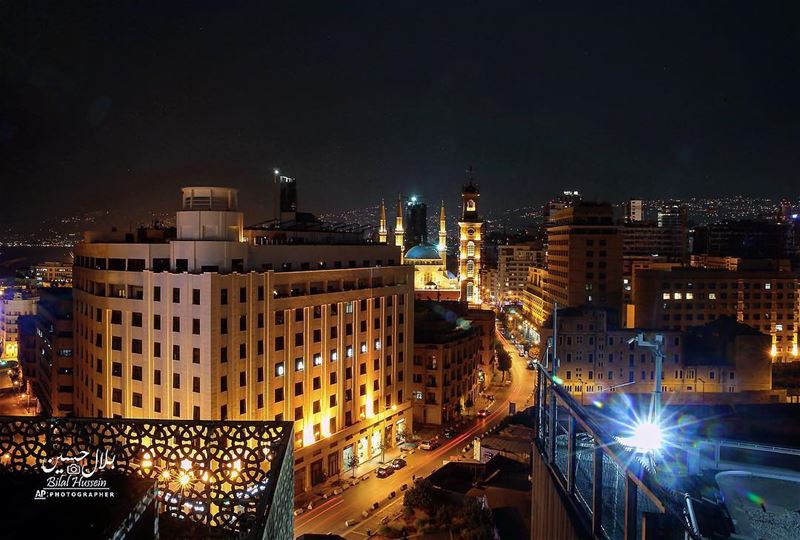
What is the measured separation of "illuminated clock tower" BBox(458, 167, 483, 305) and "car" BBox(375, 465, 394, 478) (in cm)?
4754

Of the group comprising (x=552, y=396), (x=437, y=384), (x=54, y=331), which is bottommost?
(x=437, y=384)

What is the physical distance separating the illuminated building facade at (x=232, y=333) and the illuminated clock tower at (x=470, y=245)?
45663mm

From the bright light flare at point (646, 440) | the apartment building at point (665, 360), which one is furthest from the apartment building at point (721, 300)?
the bright light flare at point (646, 440)

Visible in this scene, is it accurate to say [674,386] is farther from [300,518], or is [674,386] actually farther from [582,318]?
[300,518]

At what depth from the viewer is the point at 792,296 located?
51312mm

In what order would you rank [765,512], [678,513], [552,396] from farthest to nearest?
[552,396] → [765,512] → [678,513]

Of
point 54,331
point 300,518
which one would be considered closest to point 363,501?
point 300,518

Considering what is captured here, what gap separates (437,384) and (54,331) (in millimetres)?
20751

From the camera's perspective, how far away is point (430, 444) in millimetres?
32969

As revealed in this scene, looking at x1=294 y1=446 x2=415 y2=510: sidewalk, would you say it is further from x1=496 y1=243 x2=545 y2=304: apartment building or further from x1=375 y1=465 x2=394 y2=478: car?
x1=496 y1=243 x2=545 y2=304: apartment building

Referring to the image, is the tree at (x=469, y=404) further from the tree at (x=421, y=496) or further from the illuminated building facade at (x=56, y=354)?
the illuminated building facade at (x=56, y=354)

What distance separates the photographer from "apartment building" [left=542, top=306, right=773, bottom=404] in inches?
1476

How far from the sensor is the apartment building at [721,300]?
160 feet

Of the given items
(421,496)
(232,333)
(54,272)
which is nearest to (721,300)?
(421,496)
